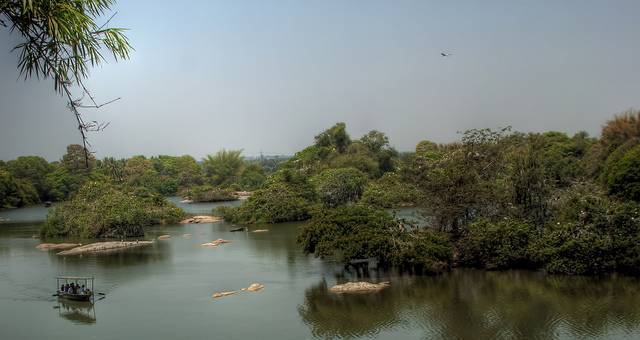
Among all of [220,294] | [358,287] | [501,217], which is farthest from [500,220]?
[220,294]

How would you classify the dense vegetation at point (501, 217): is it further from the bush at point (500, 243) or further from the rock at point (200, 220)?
the rock at point (200, 220)

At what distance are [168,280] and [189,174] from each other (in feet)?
188

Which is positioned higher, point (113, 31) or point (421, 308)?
point (113, 31)

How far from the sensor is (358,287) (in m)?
18.1

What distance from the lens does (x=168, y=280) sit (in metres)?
21.2

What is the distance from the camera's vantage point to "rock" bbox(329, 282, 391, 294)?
1800cm

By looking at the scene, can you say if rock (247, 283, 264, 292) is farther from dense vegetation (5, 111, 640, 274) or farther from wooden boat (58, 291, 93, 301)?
wooden boat (58, 291, 93, 301)

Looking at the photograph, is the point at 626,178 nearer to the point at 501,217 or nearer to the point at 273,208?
the point at 501,217

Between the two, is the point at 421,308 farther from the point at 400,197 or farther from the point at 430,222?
the point at 400,197

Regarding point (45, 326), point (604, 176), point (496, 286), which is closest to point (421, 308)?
point (496, 286)

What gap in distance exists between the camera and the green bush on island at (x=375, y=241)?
64.2 feet

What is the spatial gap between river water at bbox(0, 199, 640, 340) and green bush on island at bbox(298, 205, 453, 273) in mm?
637

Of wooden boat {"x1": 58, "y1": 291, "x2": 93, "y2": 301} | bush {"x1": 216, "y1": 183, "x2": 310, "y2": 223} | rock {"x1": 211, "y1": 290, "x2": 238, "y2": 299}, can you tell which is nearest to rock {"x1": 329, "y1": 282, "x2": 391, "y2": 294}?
rock {"x1": 211, "y1": 290, "x2": 238, "y2": 299}

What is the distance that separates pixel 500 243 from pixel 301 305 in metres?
7.61
